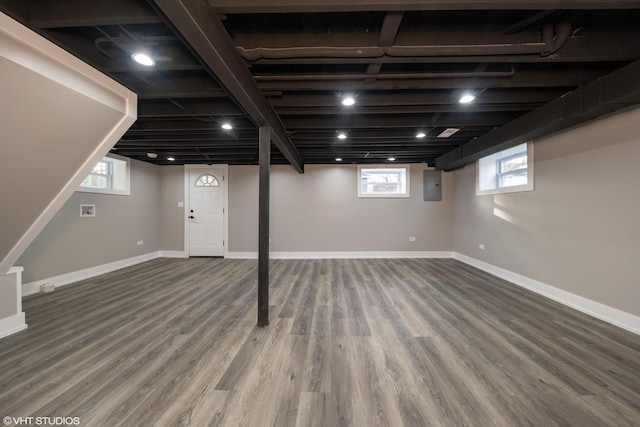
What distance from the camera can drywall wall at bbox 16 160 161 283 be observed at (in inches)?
131

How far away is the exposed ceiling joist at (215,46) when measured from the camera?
1.13m

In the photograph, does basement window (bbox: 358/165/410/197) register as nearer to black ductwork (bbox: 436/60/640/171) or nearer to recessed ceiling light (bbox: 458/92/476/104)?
black ductwork (bbox: 436/60/640/171)

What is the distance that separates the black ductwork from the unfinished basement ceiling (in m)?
0.03

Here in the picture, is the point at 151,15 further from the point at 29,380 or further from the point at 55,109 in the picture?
the point at 29,380

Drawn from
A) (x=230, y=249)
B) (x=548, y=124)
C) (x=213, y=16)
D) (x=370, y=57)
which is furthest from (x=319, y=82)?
(x=230, y=249)

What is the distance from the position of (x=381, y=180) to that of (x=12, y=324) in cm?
592

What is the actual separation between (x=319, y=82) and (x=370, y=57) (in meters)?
0.56

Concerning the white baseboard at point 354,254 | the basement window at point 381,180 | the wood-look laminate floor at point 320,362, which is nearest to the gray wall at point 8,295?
the wood-look laminate floor at point 320,362

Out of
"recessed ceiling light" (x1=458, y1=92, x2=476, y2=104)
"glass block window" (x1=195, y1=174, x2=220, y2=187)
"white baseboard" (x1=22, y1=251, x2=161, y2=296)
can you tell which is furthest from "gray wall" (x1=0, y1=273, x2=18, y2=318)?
"recessed ceiling light" (x1=458, y1=92, x2=476, y2=104)

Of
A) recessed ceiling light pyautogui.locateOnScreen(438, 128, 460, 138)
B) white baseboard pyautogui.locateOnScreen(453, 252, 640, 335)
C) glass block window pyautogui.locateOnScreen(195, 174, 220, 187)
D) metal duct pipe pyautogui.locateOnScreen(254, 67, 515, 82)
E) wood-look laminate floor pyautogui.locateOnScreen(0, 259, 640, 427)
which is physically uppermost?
metal duct pipe pyautogui.locateOnScreen(254, 67, 515, 82)

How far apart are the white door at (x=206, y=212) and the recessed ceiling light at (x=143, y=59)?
13.2 feet

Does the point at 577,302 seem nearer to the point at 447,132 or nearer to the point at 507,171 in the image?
the point at 507,171

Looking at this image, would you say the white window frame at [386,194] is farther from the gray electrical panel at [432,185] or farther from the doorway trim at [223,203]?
the doorway trim at [223,203]

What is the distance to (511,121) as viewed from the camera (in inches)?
121
